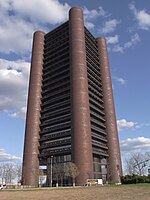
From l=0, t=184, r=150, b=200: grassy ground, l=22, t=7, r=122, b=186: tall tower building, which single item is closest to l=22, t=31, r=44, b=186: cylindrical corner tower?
l=22, t=7, r=122, b=186: tall tower building

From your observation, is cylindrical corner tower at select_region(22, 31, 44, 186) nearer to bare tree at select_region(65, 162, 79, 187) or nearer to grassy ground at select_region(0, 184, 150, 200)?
bare tree at select_region(65, 162, 79, 187)

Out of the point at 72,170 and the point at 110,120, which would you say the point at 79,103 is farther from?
the point at 110,120

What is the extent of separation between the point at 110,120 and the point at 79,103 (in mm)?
29639

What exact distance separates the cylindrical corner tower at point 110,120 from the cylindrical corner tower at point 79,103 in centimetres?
2385

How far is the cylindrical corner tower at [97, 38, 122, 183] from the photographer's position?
120m

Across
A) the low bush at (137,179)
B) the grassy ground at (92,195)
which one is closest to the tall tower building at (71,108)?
the low bush at (137,179)

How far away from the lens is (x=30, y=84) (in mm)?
131250

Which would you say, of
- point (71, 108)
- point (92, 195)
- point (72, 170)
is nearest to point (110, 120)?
point (71, 108)

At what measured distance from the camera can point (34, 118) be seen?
122 metres

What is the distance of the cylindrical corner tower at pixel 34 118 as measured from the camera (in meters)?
111

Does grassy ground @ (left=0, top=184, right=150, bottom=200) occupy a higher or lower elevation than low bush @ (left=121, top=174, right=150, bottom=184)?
lower

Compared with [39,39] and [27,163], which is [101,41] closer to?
[39,39]

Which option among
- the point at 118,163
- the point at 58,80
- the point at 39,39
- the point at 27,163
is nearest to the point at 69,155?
the point at 27,163

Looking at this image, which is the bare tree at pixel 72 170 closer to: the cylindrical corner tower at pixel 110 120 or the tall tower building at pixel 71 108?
the tall tower building at pixel 71 108
